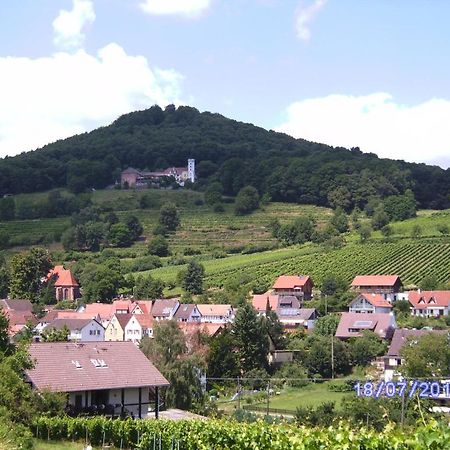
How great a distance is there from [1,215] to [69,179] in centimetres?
3080

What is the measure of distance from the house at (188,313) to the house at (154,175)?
300 feet

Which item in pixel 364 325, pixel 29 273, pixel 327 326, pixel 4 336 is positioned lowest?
pixel 327 326

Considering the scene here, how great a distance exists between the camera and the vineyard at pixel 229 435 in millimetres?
11497

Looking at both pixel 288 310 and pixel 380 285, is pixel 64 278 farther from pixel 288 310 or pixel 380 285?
pixel 380 285

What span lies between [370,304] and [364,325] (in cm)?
934

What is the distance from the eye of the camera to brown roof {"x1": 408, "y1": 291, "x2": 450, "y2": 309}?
73.0 metres

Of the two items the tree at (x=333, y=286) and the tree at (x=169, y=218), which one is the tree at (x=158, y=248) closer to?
the tree at (x=169, y=218)

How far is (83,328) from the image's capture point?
69750 millimetres

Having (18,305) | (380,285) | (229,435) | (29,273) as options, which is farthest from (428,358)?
(29,273)

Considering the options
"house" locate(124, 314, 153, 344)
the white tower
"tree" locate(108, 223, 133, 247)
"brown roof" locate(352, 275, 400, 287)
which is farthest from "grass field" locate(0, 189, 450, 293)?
the white tower

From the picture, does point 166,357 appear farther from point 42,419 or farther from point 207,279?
point 207,279

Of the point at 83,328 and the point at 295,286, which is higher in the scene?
the point at 295,286

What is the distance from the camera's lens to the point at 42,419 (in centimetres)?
2705

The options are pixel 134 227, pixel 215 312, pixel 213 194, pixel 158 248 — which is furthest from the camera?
pixel 213 194
